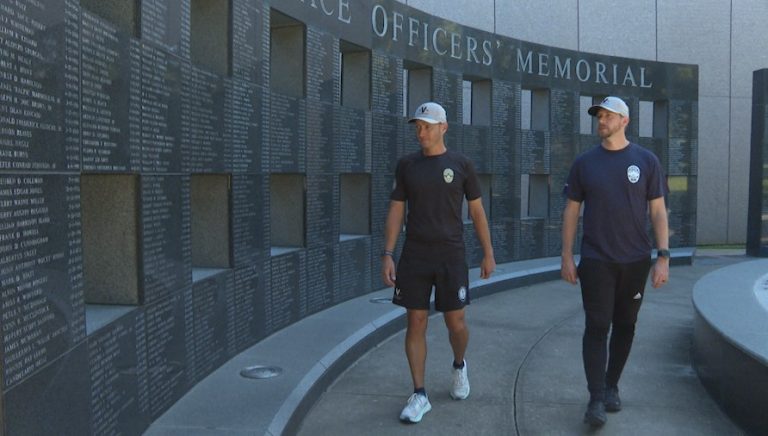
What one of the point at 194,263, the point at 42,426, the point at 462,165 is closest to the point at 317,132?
the point at 194,263

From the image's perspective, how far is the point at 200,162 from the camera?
4625 millimetres

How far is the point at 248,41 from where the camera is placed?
5496 mm

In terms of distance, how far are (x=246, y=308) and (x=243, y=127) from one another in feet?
4.37

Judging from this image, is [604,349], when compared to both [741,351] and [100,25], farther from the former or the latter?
[100,25]

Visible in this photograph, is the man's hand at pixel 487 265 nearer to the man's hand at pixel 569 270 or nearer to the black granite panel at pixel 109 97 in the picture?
the man's hand at pixel 569 270

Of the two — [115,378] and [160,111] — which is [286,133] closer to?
[160,111]

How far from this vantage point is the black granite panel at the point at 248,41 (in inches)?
208

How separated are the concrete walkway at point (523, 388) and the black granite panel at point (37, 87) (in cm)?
234

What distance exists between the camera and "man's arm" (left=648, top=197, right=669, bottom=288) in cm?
420

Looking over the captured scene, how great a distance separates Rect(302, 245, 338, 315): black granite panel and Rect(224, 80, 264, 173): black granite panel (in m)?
1.45

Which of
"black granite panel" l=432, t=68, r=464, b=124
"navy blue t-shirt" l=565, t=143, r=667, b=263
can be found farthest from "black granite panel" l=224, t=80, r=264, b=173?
"black granite panel" l=432, t=68, r=464, b=124

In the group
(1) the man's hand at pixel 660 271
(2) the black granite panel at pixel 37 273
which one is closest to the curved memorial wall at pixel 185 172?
(2) the black granite panel at pixel 37 273

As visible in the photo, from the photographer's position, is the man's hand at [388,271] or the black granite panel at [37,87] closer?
the black granite panel at [37,87]

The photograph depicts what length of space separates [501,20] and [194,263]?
470 inches
